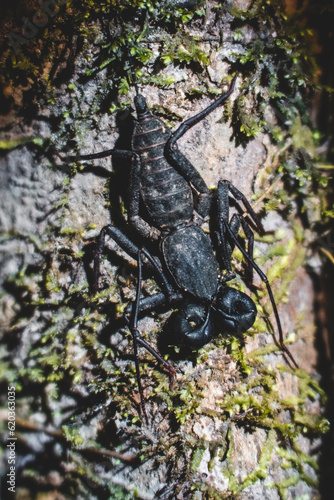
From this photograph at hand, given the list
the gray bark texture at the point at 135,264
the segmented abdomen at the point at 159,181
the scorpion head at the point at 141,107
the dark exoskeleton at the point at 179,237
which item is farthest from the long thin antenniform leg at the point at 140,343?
the scorpion head at the point at 141,107

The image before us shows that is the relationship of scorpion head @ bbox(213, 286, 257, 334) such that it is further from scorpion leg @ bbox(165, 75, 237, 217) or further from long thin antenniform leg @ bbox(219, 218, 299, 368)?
scorpion leg @ bbox(165, 75, 237, 217)

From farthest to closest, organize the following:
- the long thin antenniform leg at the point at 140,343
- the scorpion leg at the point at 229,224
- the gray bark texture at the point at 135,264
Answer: the scorpion leg at the point at 229,224 → the gray bark texture at the point at 135,264 → the long thin antenniform leg at the point at 140,343

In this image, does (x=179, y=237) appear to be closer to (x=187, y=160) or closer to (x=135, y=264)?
(x=135, y=264)

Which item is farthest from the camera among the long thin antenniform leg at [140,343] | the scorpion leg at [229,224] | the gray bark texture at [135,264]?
the scorpion leg at [229,224]

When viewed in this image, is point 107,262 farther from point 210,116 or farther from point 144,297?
point 210,116

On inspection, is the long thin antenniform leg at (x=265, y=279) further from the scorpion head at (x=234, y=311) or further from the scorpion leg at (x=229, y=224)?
the scorpion head at (x=234, y=311)

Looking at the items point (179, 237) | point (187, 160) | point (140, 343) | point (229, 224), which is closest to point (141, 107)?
point (187, 160)

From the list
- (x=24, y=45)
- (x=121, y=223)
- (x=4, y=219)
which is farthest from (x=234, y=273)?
(x=24, y=45)
